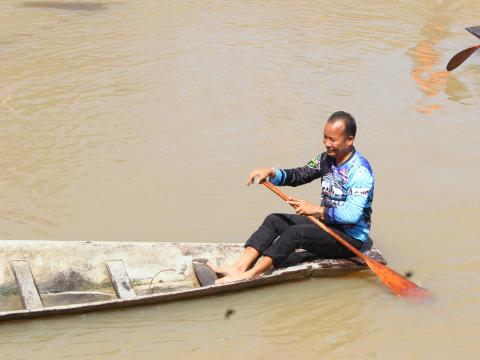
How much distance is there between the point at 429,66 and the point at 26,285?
287 inches

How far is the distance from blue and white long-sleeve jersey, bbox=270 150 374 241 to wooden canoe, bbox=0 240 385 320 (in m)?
0.30

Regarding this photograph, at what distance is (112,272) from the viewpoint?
16.2ft

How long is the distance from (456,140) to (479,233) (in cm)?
204

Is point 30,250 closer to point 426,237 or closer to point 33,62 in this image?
point 426,237

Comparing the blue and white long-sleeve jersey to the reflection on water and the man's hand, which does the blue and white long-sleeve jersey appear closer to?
the man's hand

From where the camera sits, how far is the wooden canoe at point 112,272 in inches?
185

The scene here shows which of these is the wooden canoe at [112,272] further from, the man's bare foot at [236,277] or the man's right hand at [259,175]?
the man's right hand at [259,175]

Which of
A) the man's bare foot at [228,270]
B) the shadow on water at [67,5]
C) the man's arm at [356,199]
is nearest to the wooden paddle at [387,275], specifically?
the man's arm at [356,199]

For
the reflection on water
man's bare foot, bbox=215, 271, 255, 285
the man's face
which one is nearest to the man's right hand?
the man's face

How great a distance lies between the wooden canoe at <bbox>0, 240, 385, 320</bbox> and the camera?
469 centimetres

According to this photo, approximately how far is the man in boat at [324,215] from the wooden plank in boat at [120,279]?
56 centimetres

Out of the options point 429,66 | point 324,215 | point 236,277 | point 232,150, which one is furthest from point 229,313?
point 429,66

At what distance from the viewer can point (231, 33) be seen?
37.3 feet

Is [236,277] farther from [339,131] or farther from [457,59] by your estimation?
[457,59]
